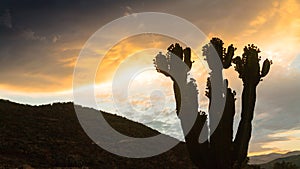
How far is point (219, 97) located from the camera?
18.6 metres

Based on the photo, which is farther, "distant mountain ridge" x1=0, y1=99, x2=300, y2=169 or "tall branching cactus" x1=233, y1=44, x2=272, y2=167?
"distant mountain ridge" x1=0, y1=99, x2=300, y2=169

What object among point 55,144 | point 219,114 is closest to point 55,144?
point 55,144

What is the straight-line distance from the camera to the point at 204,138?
61.7 feet

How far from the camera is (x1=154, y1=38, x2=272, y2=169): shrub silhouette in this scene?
60.6 feet

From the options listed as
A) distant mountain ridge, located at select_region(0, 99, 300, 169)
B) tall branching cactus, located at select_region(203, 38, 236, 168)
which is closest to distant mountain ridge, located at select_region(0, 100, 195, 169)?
distant mountain ridge, located at select_region(0, 99, 300, 169)

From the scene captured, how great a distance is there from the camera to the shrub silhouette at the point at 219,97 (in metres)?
18.5

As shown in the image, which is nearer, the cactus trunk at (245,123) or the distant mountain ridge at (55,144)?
the cactus trunk at (245,123)

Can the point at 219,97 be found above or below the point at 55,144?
above

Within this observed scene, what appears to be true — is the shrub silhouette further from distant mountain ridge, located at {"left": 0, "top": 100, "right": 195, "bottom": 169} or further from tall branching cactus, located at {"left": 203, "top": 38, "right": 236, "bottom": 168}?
distant mountain ridge, located at {"left": 0, "top": 100, "right": 195, "bottom": 169}

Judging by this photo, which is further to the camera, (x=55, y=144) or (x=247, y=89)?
(x=55, y=144)

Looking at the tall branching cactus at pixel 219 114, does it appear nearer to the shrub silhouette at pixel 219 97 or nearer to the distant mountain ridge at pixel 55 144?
the shrub silhouette at pixel 219 97

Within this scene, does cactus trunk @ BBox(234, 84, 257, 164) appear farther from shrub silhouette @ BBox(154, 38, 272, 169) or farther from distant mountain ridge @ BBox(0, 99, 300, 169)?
distant mountain ridge @ BBox(0, 99, 300, 169)

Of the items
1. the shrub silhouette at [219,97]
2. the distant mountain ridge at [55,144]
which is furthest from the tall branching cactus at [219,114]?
the distant mountain ridge at [55,144]

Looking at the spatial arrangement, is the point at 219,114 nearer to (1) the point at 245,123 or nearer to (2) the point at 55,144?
(1) the point at 245,123
